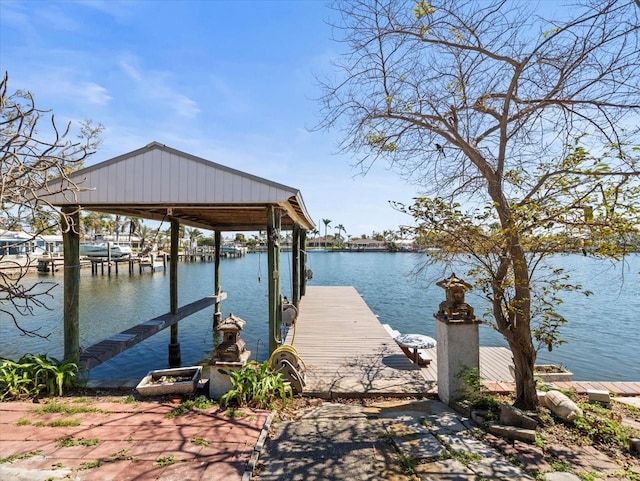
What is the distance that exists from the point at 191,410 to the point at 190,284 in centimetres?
2530

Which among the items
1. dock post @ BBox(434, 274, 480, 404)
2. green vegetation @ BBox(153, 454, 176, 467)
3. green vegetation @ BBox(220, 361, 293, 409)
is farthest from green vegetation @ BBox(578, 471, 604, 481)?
green vegetation @ BBox(153, 454, 176, 467)

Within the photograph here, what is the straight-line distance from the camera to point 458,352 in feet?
14.6

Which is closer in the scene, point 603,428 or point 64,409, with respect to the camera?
point 603,428

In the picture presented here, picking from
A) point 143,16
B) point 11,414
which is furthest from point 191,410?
point 143,16

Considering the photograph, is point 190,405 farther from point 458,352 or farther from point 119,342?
point 458,352

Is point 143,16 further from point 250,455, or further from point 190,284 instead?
point 190,284

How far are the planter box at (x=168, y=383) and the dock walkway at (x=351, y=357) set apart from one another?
5.11 feet

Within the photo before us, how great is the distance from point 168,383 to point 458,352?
384 centimetres

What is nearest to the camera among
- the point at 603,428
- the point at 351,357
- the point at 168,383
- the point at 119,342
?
the point at 603,428

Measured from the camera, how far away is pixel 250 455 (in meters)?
3.23

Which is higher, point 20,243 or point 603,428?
point 20,243

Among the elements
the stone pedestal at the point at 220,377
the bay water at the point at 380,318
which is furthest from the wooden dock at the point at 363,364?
the bay water at the point at 380,318

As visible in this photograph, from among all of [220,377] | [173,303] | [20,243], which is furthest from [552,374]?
[173,303]

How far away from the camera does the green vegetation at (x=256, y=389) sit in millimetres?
4438
